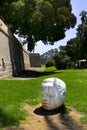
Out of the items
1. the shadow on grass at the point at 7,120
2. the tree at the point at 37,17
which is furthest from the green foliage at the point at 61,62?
the shadow on grass at the point at 7,120

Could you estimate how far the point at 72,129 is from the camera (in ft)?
30.6

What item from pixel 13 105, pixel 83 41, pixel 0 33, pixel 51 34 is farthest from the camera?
pixel 83 41

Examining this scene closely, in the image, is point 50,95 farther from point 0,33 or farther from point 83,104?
point 0,33

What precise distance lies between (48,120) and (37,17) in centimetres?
2853

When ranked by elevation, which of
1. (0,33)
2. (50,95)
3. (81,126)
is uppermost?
(0,33)

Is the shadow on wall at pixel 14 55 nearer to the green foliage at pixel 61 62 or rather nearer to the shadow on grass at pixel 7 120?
the green foliage at pixel 61 62

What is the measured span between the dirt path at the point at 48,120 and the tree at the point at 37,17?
27263 millimetres

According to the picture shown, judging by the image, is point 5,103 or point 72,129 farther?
point 5,103

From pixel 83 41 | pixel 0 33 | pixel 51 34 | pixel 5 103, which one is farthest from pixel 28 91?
pixel 83 41

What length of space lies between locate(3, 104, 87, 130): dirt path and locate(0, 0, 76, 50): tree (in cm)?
2726

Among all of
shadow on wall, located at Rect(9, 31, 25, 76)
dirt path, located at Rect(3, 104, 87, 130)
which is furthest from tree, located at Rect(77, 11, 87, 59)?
dirt path, located at Rect(3, 104, 87, 130)

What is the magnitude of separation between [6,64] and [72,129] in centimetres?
2221

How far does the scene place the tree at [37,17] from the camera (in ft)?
126

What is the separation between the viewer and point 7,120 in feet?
32.4
